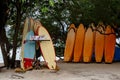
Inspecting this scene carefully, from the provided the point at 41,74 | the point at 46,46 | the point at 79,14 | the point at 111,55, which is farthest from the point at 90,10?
the point at 41,74

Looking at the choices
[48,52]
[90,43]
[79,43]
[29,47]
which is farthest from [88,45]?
[29,47]

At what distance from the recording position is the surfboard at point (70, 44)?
442 inches

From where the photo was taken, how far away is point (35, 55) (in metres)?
9.02

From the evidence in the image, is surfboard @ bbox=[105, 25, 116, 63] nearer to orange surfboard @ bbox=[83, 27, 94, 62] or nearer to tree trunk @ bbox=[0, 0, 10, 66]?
orange surfboard @ bbox=[83, 27, 94, 62]

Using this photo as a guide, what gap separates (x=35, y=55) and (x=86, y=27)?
3332 mm

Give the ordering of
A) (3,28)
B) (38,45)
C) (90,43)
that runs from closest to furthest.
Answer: (38,45) < (3,28) < (90,43)

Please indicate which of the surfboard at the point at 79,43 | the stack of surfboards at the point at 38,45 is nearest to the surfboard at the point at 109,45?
the surfboard at the point at 79,43

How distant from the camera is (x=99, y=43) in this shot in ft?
36.2

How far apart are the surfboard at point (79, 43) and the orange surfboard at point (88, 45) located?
14 cm

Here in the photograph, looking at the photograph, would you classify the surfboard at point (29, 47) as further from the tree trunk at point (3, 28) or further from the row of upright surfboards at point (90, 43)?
the row of upright surfboards at point (90, 43)

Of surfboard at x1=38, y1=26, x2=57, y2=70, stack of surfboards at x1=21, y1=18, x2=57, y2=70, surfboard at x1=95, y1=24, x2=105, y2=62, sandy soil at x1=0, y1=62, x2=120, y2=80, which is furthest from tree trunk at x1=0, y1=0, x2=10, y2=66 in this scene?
surfboard at x1=95, y1=24, x2=105, y2=62

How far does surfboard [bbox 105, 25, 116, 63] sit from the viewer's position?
10.8m

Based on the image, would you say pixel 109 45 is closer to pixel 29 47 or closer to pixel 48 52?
pixel 48 52

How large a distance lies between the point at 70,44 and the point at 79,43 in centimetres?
30
